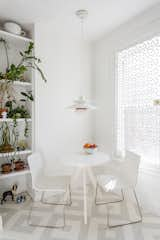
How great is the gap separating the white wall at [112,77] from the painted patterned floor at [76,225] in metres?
0.34

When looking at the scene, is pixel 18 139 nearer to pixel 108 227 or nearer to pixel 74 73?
pixel 74 73

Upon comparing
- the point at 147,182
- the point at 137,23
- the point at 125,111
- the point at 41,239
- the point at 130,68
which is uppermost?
the point at 137,23

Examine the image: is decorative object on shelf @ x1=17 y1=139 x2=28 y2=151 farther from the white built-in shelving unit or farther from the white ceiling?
the white ceiling

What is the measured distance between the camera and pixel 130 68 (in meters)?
2.93

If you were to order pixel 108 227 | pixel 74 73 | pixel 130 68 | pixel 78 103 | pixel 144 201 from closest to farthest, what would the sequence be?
1. pixel 108 227
2. pixel 78 103
3. pixel 144 201
4. pixel 130 68
5. pixel 74 73

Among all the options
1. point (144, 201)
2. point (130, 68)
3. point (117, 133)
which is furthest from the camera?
point (117, 133)

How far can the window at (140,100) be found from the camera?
2.57 meters

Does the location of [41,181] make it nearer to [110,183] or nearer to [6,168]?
[6,168]

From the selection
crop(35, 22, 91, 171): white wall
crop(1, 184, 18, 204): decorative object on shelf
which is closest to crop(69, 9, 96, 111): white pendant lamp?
crop(35, 22, 91, 171): white wall

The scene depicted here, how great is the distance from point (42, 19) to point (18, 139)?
5.77ft

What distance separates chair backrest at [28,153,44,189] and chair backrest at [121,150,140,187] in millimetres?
1111

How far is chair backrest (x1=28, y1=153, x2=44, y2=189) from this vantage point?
7.79ft

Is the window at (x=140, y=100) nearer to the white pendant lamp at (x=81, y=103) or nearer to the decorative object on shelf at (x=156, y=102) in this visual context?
the decorative object on shelf at (x=156, y=102)

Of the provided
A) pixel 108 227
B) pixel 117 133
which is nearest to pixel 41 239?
pixel 108 227
